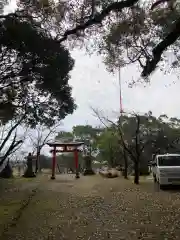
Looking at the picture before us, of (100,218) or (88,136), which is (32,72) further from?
(88,136)

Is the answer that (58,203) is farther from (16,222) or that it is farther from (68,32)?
(68,32)

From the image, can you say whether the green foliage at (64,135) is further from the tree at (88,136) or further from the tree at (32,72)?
the tree at (32,72)

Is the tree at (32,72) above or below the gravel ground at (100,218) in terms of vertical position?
above

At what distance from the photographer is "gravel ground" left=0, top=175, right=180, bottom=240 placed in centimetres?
840

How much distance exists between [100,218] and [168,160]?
9629 mm

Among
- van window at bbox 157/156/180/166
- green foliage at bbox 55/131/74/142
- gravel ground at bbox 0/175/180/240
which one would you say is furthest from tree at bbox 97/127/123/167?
gravel ground at bbox 0/175/180/240

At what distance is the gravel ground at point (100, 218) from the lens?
840 centimetres

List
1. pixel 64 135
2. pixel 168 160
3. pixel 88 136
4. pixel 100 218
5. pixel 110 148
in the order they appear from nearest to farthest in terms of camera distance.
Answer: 1. pixel 100 218
2. pixel 168 160
3. pixel 110 148
4. pixel 64 135
5. pixel 88 136

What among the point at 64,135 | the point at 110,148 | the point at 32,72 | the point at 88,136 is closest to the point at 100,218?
the point at 32,72

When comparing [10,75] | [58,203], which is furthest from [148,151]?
[10,75]

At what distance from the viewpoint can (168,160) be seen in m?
19.3

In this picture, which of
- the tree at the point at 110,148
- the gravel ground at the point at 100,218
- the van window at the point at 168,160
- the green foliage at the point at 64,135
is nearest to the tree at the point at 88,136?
the green foliage at the point at 64,135

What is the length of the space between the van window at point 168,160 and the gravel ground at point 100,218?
399 centimetres

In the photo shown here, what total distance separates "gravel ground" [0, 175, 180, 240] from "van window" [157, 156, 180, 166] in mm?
3987
